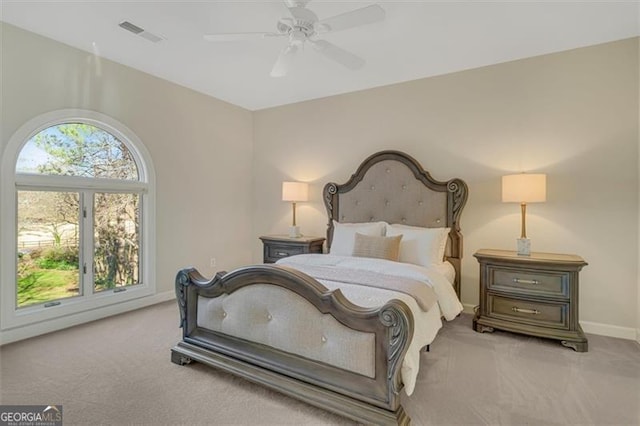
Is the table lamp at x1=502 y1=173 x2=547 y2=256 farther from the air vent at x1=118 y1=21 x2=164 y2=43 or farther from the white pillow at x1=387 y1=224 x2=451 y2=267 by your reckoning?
the air vent at x1=118 y1=21 x2=164 y2=43

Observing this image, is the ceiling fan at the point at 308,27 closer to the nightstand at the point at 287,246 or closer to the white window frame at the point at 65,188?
the white window frame at the point at 65,188

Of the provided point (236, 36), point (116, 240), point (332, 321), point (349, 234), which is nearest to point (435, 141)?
point (349, 234)

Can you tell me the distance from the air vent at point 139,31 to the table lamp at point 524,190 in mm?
3592

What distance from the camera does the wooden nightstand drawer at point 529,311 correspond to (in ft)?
9.33

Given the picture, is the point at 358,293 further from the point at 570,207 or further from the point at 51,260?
the point at 51,260

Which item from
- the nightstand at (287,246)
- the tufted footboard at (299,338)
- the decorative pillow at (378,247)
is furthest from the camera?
the nightstand at (287,246)

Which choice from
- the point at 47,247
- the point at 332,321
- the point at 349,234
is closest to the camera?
the point at 332,321

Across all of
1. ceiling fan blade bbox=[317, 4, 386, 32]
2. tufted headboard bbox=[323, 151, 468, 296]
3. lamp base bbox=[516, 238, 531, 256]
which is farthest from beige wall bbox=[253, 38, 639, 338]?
ceiling fan blade bbox=[317, 4, 386, 32]

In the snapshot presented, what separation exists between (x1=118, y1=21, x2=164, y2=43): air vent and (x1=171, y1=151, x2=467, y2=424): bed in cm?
219

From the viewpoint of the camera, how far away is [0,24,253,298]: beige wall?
9.61ft

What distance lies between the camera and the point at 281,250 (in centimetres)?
442

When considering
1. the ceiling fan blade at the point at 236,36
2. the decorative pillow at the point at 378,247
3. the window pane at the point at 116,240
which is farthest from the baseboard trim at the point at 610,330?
the window pane at the point at 116,240

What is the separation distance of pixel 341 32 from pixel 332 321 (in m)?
2.46

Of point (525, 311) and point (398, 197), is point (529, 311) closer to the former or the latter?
point (525, 311)
